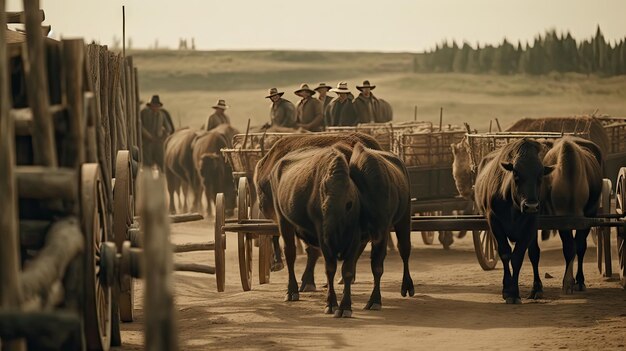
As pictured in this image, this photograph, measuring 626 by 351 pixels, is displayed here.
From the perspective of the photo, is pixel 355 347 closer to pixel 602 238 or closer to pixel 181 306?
pixel 181 306

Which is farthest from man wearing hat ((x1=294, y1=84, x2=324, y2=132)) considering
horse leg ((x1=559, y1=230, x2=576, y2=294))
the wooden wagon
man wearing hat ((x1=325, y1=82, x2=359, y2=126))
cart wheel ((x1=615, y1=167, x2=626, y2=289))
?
the wooden wagon

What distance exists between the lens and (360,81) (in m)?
83.8

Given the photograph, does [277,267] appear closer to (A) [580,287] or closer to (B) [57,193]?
(A) [580,287]

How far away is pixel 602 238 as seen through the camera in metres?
17.4

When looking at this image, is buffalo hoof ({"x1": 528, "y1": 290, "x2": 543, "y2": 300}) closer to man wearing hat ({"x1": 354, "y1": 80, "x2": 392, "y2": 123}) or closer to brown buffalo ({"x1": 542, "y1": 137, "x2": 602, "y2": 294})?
brown buffalo ({"x1": 542, "y1": 137, "x2": 602, "y2": 294})

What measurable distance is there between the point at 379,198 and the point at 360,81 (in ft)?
231

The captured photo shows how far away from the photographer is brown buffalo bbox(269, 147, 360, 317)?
13273 mm

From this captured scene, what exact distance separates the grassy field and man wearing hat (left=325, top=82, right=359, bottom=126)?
35.0 meters

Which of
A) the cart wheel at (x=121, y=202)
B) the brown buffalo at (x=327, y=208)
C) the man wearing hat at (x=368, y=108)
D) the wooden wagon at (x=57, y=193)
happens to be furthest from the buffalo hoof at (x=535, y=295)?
the man wearing hat at (x=368, y=108)

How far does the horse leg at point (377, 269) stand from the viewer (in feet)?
45.4

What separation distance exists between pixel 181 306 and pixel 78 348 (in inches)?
252

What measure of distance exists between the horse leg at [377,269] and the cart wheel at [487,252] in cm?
385

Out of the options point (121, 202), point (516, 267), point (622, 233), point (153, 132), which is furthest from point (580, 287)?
point (153, 132)

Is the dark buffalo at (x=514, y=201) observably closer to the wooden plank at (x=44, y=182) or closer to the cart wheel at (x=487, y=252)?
the cart wheel at (x=487, y=252)
